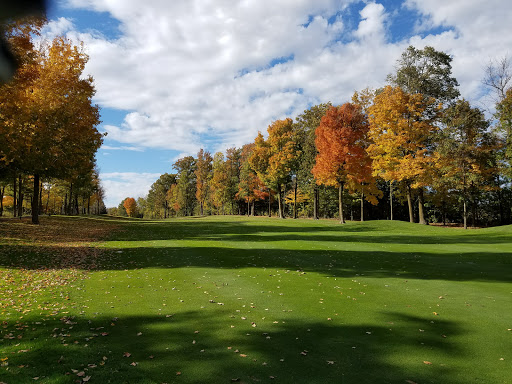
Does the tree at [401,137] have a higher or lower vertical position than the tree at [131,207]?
higher

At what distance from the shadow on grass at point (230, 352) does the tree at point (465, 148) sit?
31095mm

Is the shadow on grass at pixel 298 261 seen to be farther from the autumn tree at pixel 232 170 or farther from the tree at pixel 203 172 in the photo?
the tree at pixel 203 172

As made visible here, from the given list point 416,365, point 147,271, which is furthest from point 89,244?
point 416,365

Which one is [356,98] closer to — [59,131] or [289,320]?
[59,131]

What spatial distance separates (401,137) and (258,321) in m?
30.9

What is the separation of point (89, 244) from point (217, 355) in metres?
17.7

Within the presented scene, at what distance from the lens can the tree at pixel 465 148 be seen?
3238 centimetres

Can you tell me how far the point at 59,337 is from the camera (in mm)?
6230

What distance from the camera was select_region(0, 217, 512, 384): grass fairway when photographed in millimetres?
4984

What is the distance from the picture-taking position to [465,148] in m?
32.3

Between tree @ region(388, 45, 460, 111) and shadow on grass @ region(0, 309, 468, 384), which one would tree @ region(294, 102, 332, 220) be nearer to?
tree @ region(388, 45, 460, 111)

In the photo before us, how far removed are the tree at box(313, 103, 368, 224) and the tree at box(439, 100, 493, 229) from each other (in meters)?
8.18

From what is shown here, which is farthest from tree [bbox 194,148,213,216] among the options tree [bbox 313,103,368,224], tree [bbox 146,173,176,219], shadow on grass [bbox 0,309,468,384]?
shadow on grass [bbox 0,309,468,384]

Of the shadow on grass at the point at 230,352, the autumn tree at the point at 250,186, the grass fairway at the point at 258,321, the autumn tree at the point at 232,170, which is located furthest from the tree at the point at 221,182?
the shadow on grass at the point at 230,352
